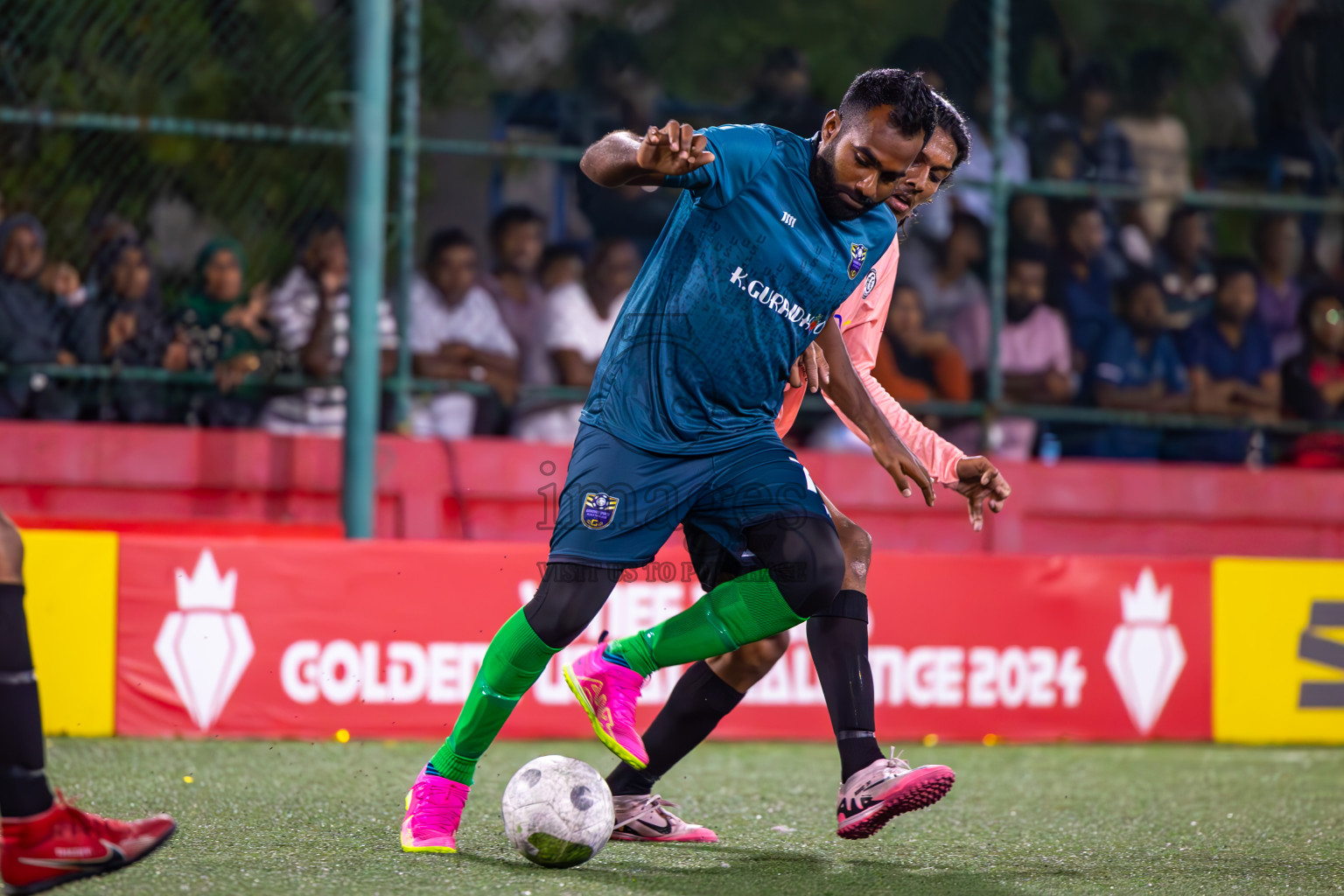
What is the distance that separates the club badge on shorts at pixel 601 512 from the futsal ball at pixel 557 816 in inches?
25.9

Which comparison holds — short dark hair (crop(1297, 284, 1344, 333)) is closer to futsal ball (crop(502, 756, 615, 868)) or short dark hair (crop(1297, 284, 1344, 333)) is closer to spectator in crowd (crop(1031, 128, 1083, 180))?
spectator in crowd (crop(1031, 128, 1083, 180))

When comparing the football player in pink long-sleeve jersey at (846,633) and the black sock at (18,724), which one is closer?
the black sock at (18,724)

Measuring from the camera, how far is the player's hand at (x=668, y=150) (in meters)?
3.48

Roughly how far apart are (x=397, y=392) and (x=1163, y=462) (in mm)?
4619

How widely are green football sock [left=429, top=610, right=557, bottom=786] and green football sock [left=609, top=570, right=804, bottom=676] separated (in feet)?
0.85

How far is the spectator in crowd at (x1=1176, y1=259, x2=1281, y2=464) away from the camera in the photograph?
9422 millimetres

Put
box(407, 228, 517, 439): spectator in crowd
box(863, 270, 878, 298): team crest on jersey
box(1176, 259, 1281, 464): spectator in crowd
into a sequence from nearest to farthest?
box(863, 270, 878, 298): team crest on jersey < box(407, 228, 517, 439): spectator in crowd < box(1176, 259, 1281, 464): spectator in crowd

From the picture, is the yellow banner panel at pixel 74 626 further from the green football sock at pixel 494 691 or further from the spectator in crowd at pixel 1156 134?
the spectator in crowd at pixel 1156 134

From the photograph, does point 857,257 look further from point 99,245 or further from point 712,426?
point 99,245

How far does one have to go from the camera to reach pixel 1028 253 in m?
9.50

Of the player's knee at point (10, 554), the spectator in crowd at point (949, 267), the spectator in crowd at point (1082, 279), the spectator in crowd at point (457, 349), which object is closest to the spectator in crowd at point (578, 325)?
the spectator in crowd at point (457, 349)

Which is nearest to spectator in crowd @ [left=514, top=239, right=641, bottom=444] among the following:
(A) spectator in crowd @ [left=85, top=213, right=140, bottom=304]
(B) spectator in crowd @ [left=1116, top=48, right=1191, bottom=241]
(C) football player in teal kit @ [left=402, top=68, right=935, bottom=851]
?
(A) spectator in crowd @ [left=85, top=213, right=140, bottom=304]

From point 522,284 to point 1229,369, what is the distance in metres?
4.43

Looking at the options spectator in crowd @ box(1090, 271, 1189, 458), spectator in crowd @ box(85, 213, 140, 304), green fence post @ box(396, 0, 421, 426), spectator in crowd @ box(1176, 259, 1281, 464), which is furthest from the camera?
spectator in crowd @ box(1176, 259, 1281, 464)
